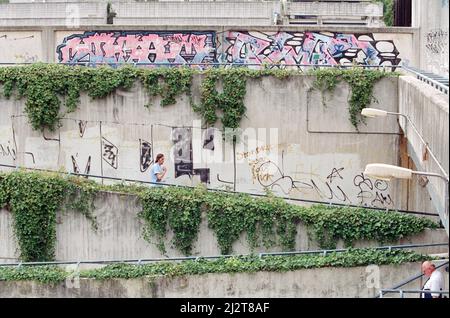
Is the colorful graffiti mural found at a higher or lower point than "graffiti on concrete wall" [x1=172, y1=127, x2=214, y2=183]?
higher

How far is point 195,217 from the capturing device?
21.1 metres

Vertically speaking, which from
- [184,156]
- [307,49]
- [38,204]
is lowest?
[38,204]

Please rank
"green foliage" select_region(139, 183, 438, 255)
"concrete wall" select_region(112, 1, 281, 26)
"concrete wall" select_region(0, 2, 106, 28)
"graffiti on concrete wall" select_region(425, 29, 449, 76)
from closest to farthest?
"graffiti on concrete wall" select_region(425, 29, 449, 76) → "green foliage" select_region(139, 183, 438, 255) → "concrete wall" select_region(112, 1, 281, 26) → "concrete wall" select_region(0, 2, 106, 28)

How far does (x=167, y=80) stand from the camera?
22344mm

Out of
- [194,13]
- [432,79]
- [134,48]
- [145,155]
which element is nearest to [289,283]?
[432,79]

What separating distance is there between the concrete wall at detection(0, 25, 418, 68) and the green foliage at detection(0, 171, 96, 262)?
3.97 meters

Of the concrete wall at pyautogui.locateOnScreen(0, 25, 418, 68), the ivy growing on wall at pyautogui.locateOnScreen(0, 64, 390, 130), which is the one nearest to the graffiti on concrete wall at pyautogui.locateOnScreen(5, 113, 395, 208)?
the ivy growing on wall at pyautogui.locateOnScreen(0, 64, 390, 130)

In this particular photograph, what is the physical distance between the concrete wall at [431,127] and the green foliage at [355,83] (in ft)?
8.07

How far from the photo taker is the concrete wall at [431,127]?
12227mm

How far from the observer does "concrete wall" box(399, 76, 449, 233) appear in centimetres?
1223

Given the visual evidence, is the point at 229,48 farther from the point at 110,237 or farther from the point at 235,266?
the point at 235,266

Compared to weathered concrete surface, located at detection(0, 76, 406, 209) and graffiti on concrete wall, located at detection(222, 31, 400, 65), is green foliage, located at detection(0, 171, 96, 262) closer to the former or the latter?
weathered concrete surface, located at detection(0, 76, 406, 209)

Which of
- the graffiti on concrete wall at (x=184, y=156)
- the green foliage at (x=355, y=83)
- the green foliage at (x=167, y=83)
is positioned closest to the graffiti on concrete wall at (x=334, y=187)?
the green foliage at (x=355, y=83)

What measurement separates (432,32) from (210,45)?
236 inches
